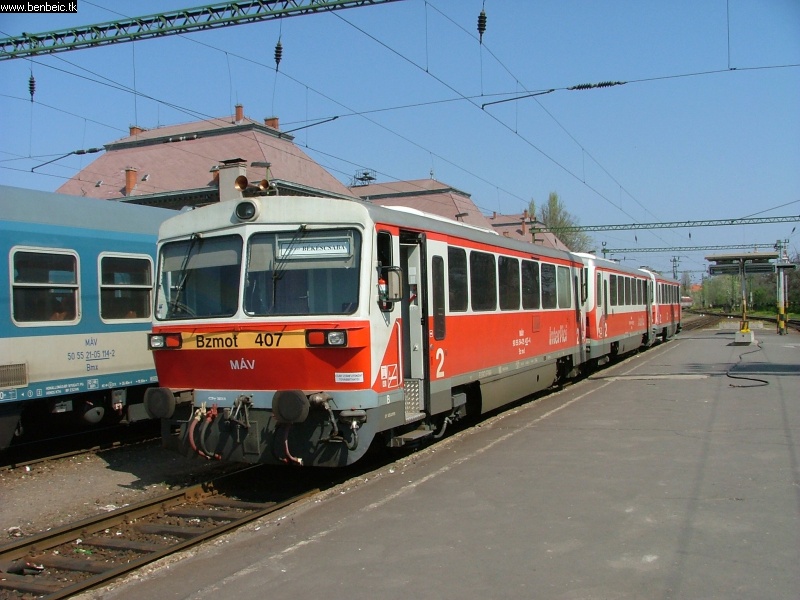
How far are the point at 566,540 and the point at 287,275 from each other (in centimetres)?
376

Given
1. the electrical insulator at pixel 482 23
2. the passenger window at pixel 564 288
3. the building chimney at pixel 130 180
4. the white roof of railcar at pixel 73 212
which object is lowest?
the passenger window at pixel 564 288

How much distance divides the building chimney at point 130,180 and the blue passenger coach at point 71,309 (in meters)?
25.6

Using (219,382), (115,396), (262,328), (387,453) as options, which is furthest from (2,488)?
(387,453)

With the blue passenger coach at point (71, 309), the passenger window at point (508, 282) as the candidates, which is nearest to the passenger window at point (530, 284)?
the passenger window at point (508, 282)

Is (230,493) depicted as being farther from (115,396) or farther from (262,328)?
(115,396)

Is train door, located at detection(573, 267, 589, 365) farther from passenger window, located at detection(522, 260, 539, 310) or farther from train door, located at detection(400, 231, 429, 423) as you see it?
train door, located at detection(400, 231, 429, 423)

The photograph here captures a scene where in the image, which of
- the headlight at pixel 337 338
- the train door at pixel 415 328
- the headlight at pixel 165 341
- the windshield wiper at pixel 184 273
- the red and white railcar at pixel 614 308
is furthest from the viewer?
the red and white railcar at pixel 614 308

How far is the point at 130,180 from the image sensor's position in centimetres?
3597

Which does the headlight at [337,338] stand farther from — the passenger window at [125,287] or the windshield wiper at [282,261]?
the passenger window at [125,287]

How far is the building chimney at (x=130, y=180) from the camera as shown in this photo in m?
35.8

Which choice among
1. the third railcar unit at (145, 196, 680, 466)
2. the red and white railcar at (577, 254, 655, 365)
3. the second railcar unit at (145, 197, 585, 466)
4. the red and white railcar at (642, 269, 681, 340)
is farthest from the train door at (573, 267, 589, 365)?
the red and white railcar at (642, 269, 681, 340)

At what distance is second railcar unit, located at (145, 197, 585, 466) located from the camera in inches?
295

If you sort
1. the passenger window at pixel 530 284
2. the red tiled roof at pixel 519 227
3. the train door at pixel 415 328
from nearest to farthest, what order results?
the train door at pixel 415 328
the passenger window at pixel 530 284
the red tiled roof at pixel 519 227

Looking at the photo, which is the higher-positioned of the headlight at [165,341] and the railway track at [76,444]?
the headlight at [165,341]
